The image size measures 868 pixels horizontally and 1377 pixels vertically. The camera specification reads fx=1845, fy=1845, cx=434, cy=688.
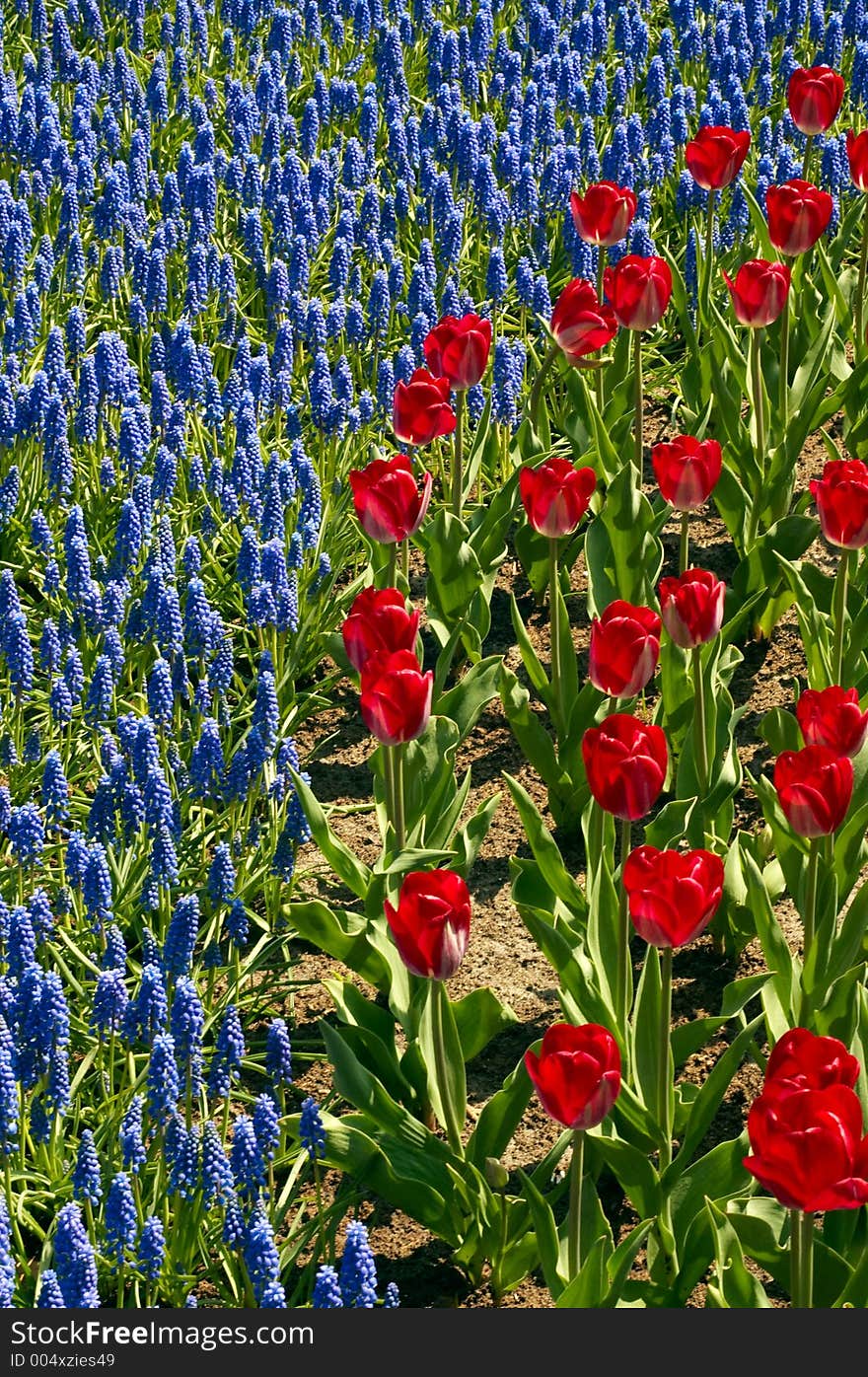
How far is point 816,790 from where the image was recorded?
275 centimetres

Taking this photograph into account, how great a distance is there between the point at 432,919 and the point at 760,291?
7.26ft

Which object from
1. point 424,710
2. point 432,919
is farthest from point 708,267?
point 432,919

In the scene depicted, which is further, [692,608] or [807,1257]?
[692,608]

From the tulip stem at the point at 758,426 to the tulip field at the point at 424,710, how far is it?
20mm

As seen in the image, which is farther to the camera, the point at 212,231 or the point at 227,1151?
the point at 212,231

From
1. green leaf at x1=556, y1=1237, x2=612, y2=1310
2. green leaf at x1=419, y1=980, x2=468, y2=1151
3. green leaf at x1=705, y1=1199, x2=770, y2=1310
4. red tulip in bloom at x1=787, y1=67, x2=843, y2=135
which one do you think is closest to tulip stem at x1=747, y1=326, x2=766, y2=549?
red tulip in bloom at x1=787, y1=67, x2=843, y2=135

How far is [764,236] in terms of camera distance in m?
5.45

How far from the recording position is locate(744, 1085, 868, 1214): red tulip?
2.09 m

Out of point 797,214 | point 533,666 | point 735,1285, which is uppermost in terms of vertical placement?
point 797,214

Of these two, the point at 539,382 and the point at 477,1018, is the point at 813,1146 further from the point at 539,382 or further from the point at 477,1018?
the point at 539,382

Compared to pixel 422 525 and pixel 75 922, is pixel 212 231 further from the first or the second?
pixel 75 922

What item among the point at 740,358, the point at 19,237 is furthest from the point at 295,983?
the point at 19,237

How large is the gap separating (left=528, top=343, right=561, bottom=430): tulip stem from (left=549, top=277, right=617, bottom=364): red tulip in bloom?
42 millimetres

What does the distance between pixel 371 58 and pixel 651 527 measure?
4.08 m
